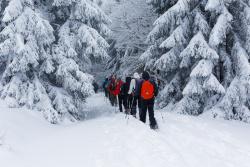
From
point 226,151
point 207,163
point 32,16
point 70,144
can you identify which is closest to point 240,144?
point 226,151

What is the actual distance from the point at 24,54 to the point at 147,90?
211 inches

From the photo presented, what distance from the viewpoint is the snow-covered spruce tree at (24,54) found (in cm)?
1647

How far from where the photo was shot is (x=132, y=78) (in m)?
17.2

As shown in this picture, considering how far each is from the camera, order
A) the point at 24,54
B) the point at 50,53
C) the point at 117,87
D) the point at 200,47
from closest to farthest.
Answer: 1. the point at 24,54
2. the point at 200,47
3. the point at 50,53
4. the point at 117,87

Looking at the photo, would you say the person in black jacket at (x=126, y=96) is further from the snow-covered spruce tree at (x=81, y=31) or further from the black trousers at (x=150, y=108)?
the black trousers at (x=150, y=108)

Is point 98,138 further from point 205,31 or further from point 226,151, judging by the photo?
point 205,31

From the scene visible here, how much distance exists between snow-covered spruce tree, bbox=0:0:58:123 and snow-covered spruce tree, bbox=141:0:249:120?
17.7 feet

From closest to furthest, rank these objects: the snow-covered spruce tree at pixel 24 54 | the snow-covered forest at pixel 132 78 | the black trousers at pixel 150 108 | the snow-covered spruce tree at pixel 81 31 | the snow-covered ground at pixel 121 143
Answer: the snow-covered ground at pixel 121 143 → the snow-covered forest at pixel 132 78 → the black trousers at pixel 150 108 → the snow-covered spruce tree at pixel 24 54 → the snow-covered spruce tree at pixel 81 31

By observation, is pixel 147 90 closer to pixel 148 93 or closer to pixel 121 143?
pixel 148 93

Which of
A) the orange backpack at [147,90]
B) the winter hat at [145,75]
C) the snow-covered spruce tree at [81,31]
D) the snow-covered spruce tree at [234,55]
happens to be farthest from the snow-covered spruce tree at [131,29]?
the winter hat at [145,75]

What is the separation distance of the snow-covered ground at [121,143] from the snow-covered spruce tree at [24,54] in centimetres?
78

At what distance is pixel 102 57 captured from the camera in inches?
770

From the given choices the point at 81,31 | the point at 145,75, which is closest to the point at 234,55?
the point at 145,75

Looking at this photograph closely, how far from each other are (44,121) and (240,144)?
728 cm
